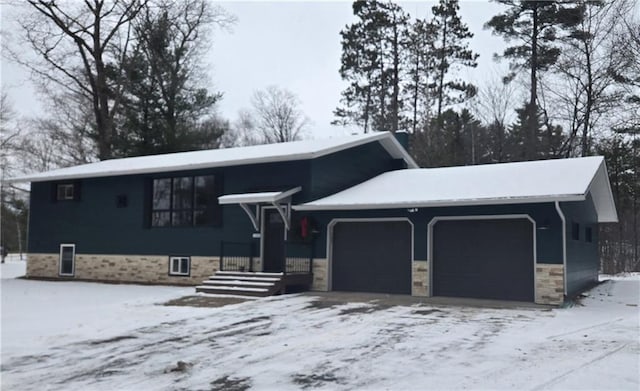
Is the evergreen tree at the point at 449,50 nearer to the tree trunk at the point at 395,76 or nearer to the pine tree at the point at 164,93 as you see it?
the tree trunk at the point at 395,76

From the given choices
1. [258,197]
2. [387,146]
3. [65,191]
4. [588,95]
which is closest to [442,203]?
[258,197]

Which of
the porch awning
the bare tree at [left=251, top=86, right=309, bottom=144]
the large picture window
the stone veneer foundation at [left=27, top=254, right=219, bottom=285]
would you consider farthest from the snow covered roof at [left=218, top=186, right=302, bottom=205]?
the bare tree at [left=251, top=86, right=309, bottom=144]

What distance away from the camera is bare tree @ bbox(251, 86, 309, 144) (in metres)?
42.2

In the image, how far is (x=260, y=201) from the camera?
1404 centimetres

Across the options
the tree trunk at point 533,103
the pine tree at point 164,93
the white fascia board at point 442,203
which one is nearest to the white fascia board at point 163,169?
the white fascia board at point 442,203

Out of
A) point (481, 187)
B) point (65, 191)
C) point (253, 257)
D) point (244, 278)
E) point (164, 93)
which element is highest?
point (164, 93)

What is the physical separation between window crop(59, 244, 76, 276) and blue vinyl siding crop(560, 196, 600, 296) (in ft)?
50.1

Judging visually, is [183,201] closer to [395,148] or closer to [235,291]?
[235,291]

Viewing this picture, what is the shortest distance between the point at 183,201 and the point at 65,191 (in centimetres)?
547

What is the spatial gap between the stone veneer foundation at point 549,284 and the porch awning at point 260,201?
241 inches

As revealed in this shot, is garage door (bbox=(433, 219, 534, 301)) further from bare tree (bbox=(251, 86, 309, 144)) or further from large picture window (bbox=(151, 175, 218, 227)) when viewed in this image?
bare tree (bbox=(251, 86, 309, 144))

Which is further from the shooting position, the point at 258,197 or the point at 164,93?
the point at 164,93

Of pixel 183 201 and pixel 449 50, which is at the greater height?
pixel 449 50

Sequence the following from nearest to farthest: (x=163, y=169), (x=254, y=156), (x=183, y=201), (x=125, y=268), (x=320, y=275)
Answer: (x=320, y=275) < (x=254, y=156) < (x=163, y=169) < (x=183, y=201) < (x=125, y=268)
